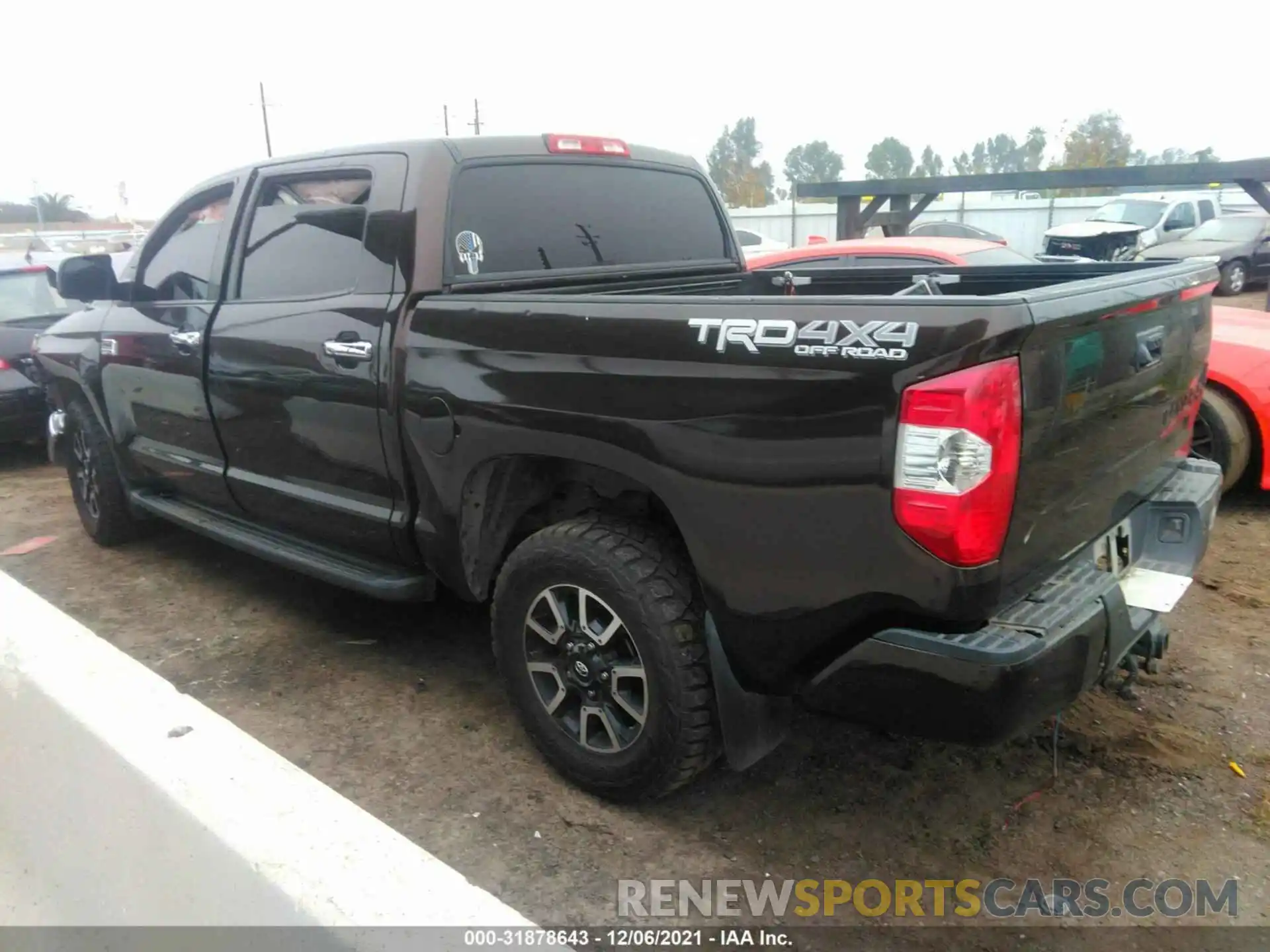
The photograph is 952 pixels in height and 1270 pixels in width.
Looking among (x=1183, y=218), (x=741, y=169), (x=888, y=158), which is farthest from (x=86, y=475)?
(x=888, y=158)

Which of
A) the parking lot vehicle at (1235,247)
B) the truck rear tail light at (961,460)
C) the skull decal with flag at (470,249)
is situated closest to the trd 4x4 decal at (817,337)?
the truck rear tail light at (961,460)

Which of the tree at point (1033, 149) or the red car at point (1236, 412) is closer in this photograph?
the red car at point (1236, 412)

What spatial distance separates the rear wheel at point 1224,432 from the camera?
195 inches

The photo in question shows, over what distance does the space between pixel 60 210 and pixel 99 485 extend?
56.0 m

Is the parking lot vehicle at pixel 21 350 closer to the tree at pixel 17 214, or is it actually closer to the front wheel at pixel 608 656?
the front wheel at pixel 608 656

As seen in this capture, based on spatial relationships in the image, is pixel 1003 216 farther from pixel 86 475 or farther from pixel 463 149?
pixel 463 149

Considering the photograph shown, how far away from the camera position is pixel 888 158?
83562mm

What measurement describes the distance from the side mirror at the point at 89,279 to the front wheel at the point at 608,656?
3013 mm

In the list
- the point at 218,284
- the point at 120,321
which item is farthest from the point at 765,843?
the point at 120,321

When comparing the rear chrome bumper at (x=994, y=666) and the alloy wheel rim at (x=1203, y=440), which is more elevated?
the rear chrome bumper at (x=994, y=666)

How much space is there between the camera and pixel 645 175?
4016 millimetres

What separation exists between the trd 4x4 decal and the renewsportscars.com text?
1.41m

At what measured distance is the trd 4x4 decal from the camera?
203 cm

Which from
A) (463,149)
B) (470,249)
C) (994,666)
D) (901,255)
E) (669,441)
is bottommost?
(994,666)
